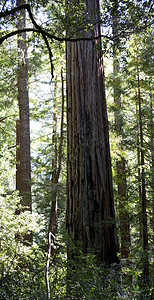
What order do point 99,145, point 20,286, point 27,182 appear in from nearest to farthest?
point 20,286 < point 99,145 < point 27,182

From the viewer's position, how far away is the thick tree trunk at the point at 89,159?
3838 mm

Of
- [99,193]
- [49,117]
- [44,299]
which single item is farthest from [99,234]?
[49,117]

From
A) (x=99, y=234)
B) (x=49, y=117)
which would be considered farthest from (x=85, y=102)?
(x=49, y=117)

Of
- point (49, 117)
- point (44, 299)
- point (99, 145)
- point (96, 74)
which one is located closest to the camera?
point (44, 299)

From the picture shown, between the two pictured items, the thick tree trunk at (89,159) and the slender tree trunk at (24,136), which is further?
the slender tree trunk at (24,136)

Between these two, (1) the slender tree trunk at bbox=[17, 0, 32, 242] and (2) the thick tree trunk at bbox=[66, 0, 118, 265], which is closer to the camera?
(2) the thick tree trunk at bbox=[66, 0, 118, 265]

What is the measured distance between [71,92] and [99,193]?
162 cm

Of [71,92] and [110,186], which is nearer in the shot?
[110,186]

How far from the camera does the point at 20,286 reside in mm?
2117

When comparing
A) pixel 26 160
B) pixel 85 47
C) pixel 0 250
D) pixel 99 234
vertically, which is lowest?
pixel 0 250

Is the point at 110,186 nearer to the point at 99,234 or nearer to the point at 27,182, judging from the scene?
the point at 99,234

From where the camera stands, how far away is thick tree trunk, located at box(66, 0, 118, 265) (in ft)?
12.6

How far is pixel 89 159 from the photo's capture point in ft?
13.3

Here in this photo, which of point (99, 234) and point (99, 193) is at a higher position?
point (99, 193)
